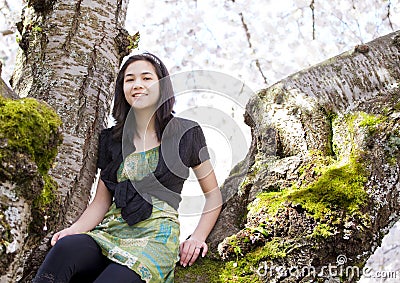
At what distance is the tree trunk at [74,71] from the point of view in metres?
1.94

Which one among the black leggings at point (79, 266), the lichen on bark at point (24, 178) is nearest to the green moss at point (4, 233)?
the lichen on bark at point (24, 178)

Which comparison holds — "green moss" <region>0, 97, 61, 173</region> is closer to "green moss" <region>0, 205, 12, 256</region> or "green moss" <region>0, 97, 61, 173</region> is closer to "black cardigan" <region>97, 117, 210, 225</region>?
"green moss" <region>0, 205, 12, 256</region>

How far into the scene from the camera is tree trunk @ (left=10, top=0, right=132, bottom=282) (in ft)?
6.38

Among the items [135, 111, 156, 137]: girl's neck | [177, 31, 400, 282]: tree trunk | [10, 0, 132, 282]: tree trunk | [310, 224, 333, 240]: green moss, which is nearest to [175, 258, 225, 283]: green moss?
[177, 31, 400, 282]: tree trunk

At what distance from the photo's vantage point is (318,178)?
1780 millimetres

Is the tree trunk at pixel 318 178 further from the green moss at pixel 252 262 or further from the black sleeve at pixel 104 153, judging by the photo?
the black sleeve at pixel 104 153

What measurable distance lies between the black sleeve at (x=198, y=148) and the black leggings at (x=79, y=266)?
554 millimetres

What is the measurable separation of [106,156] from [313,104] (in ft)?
3.19

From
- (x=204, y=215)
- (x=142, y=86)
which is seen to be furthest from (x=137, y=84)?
(x=204, y=215)

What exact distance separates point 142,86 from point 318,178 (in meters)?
0.84

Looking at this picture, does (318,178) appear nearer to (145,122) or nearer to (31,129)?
(145,122)

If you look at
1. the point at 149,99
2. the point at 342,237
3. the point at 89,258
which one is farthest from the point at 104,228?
the point at 342,237

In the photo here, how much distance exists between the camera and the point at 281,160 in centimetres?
195

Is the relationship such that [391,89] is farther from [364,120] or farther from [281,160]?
[281,160]
